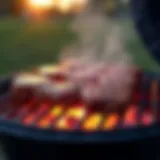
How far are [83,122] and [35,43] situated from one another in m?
2.56

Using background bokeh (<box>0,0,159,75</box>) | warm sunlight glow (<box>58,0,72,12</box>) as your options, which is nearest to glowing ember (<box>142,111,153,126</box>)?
warm sunlight glow (<box>58,0,72,12</box>)

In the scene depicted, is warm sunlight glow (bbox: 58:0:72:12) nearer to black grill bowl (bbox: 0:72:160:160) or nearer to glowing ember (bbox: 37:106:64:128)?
glowing ember (bbox: 37:106:64:128)

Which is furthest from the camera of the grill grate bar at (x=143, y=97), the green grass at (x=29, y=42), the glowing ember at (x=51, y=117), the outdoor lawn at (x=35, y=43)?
the green grass at (x=29, y=42)

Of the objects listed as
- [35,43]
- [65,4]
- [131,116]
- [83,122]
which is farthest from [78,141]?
[35,43]

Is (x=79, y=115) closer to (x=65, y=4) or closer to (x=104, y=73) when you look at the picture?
(x=104, y=73)

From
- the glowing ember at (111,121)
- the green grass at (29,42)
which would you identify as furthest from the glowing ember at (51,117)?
the green grass at (29,42)

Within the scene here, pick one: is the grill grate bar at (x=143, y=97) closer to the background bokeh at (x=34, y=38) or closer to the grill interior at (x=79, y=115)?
the grill interior at (x=79, y=115)

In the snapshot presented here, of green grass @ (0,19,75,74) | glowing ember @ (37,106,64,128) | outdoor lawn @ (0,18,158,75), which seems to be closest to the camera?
glowing ember @ (37,106,64,128)

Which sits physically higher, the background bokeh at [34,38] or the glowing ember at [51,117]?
the glowing ember at [51,117]

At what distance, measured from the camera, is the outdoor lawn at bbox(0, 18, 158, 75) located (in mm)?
3062

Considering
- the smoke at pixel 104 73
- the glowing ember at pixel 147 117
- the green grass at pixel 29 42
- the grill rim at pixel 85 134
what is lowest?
the green grass at pixel 29 42

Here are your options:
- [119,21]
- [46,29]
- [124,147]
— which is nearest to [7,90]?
[124,147]

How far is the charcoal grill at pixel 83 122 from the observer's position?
1.02 metres

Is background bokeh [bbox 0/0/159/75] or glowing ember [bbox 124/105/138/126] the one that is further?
background bokeh [bbox 0/0/159/75]
